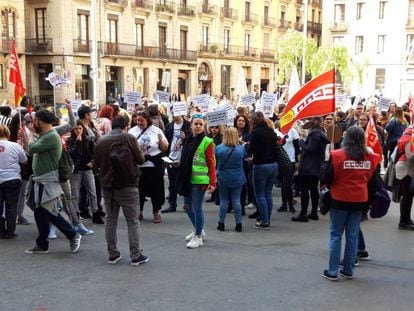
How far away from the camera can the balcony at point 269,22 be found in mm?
58281

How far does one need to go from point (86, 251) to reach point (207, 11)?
45.6m

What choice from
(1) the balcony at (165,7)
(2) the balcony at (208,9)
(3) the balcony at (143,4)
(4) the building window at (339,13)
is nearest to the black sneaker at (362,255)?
(3) the balcony at (143,4)

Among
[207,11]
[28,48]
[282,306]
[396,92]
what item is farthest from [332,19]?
[282,306]

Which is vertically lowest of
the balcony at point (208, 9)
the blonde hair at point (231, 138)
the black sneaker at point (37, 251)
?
the black sneaker at point (37, 251)

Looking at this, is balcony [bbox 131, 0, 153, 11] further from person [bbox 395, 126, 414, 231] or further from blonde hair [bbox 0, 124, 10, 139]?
person [bbox 395, 126, 414, 231]

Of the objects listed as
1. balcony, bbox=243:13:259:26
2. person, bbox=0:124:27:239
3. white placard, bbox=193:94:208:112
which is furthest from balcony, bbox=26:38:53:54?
person, bbox=0:124:27:239

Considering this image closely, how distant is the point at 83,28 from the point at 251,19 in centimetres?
2332

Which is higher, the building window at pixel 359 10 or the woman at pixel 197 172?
the building window at pixel 359 10

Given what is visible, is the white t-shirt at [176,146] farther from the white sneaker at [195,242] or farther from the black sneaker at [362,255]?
the black sneaker at [362,255]

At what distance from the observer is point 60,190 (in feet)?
21.5

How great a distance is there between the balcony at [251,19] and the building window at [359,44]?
34.9ft

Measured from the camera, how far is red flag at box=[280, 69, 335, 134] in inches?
282

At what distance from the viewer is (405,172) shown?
7.58 metres

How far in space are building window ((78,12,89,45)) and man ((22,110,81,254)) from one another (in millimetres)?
32747
